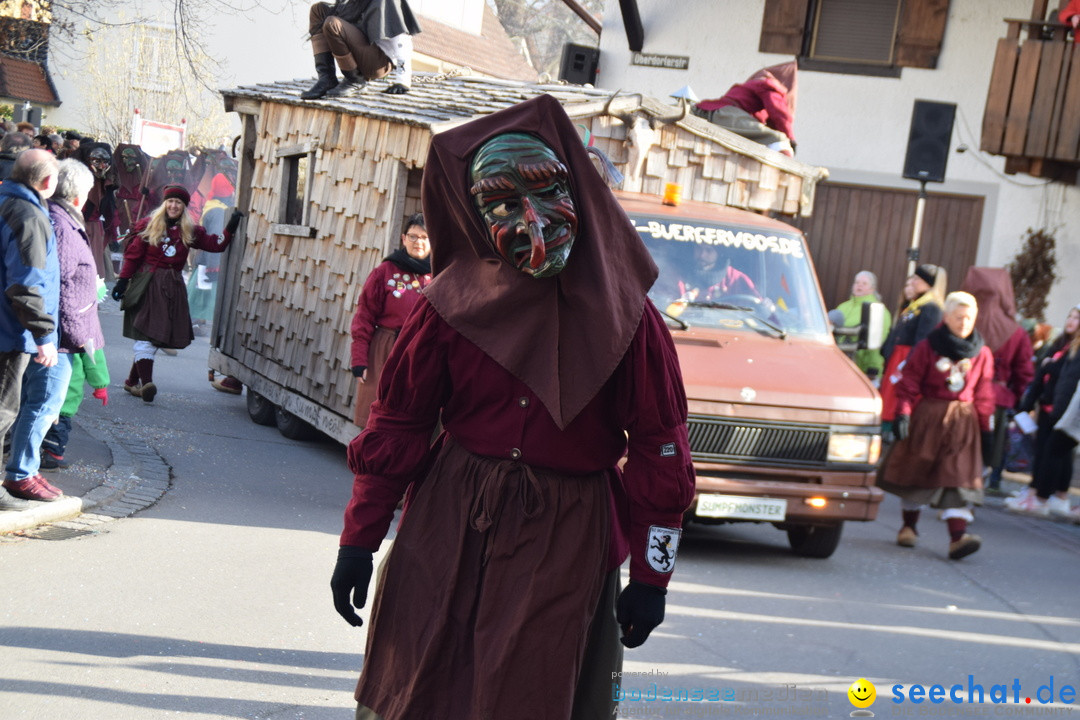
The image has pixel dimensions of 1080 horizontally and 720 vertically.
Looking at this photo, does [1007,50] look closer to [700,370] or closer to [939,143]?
[939,143]

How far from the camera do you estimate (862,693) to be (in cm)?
577

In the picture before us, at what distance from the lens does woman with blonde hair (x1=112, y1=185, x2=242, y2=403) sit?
37.8 feet

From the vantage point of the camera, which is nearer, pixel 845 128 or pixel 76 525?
pixel 76 525

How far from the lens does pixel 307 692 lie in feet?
16.4

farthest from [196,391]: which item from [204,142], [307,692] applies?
[204,142]

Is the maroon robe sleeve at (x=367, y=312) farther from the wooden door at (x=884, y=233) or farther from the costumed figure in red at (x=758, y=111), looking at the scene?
the wooden door at (x=884, y=233)

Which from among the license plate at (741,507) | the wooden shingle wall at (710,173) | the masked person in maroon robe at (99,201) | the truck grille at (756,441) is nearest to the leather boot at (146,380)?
the wooden shingle wall at (710,173)

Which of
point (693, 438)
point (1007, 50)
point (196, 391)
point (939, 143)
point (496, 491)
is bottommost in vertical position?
point (196, 391)

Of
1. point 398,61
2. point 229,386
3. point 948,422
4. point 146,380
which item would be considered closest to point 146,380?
point 146,380

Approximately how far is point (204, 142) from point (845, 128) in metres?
19.0

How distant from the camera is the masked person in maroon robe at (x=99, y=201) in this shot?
16.2 metres

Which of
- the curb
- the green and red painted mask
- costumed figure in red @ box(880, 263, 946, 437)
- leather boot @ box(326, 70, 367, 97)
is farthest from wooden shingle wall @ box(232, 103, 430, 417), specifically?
the green and red painted mask

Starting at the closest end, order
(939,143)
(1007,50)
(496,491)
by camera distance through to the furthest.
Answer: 1. (496,491)
2. (939,143)
3. (1007,50)

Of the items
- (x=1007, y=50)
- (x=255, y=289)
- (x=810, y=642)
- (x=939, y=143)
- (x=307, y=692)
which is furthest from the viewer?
(x=1007, y=50)
